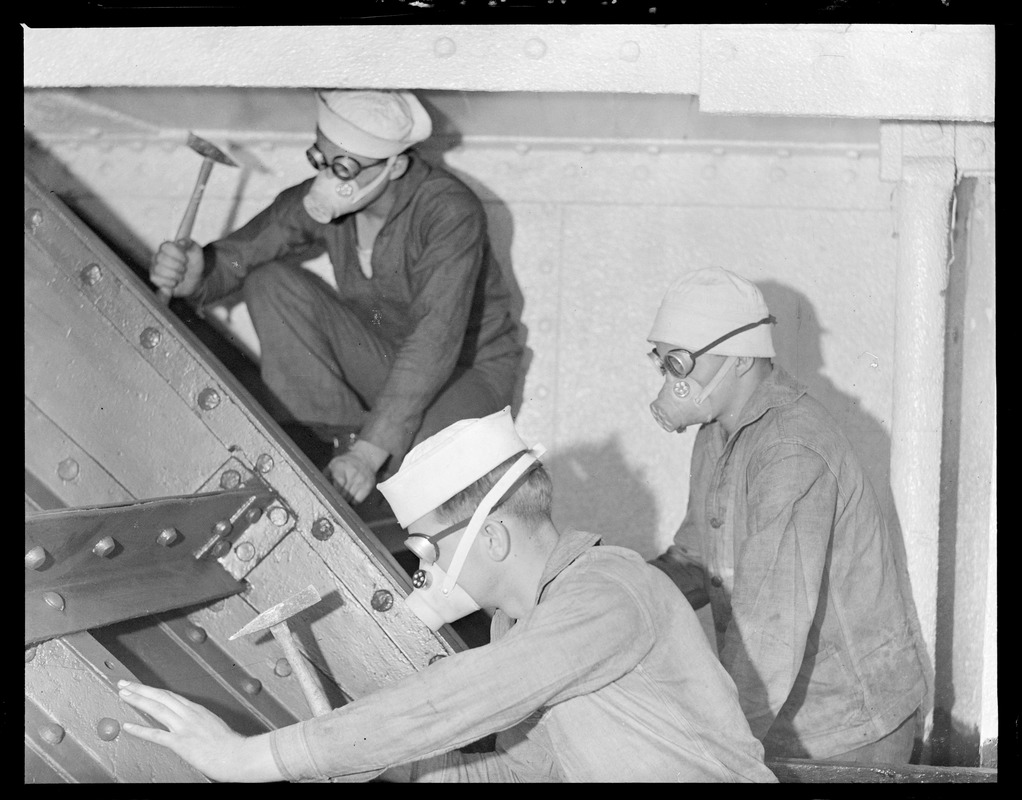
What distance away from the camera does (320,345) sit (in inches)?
126

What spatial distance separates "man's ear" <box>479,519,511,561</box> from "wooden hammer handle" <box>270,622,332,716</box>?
53 centimetres

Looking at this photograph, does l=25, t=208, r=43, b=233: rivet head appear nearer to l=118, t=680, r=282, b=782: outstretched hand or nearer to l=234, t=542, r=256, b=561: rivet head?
l=234, t=542, r=256, b=561: rivet head

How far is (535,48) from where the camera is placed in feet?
9.24

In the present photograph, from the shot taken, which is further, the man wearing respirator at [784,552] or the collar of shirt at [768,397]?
the collar of shirt at [768,397]

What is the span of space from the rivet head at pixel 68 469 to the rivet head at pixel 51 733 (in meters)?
0.68

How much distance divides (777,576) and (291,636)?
113cm

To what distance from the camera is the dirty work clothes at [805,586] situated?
2.44m

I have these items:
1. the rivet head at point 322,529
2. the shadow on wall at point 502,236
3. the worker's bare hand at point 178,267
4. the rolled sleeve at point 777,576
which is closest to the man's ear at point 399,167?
the shadow on wall at point 502,236

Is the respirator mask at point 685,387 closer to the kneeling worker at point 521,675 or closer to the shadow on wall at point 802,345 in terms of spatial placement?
the shadow on wall at point 802,345

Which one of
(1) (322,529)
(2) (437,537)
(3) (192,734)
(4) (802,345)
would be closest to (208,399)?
(1) (322,529)

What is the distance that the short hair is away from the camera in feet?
6.50
